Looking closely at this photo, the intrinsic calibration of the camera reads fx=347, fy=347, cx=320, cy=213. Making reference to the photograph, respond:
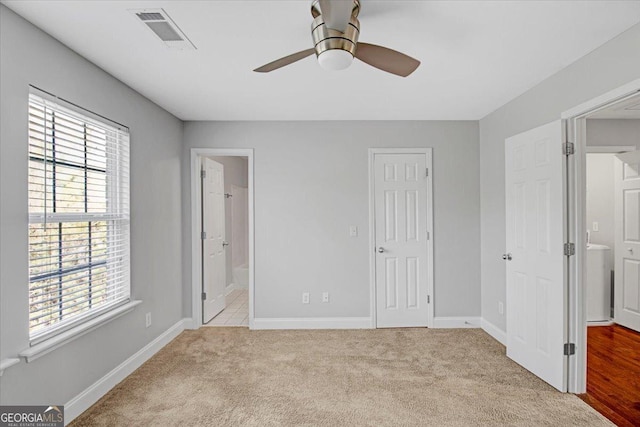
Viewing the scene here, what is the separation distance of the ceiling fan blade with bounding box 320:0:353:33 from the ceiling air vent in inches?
35.5

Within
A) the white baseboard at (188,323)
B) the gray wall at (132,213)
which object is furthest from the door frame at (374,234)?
the gray wall at (132,213)

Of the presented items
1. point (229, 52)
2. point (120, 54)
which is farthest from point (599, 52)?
point (120, 54)

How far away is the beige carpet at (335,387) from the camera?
2295 millimetres

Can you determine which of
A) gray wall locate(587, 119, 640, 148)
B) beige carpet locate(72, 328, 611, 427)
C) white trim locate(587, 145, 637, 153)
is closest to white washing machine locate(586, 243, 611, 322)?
white trim locate(587, 145, 637, 153)

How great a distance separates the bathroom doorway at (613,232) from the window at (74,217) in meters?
4.35

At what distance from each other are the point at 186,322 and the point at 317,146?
2570 mm

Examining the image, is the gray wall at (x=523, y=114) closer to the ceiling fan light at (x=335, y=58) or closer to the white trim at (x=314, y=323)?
the white trim at (x=314, y=323)

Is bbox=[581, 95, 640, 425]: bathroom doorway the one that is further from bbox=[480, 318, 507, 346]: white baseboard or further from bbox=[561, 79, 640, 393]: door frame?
bbox=[561, 79, 640, 393]: door frame

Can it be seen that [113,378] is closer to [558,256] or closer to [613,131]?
[558,256]

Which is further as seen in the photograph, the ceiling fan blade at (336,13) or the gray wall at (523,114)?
the gray wall at (523,114)

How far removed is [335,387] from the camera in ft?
8.85

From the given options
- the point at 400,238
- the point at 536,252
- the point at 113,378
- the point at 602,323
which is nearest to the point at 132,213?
the point at 113,378

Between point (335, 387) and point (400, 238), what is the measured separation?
6.31 ft

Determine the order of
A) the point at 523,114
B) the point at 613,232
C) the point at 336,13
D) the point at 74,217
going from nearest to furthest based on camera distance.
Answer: the point at 336,13 < the point at 74,217 < the point at 523,114 < the point at 613,232
